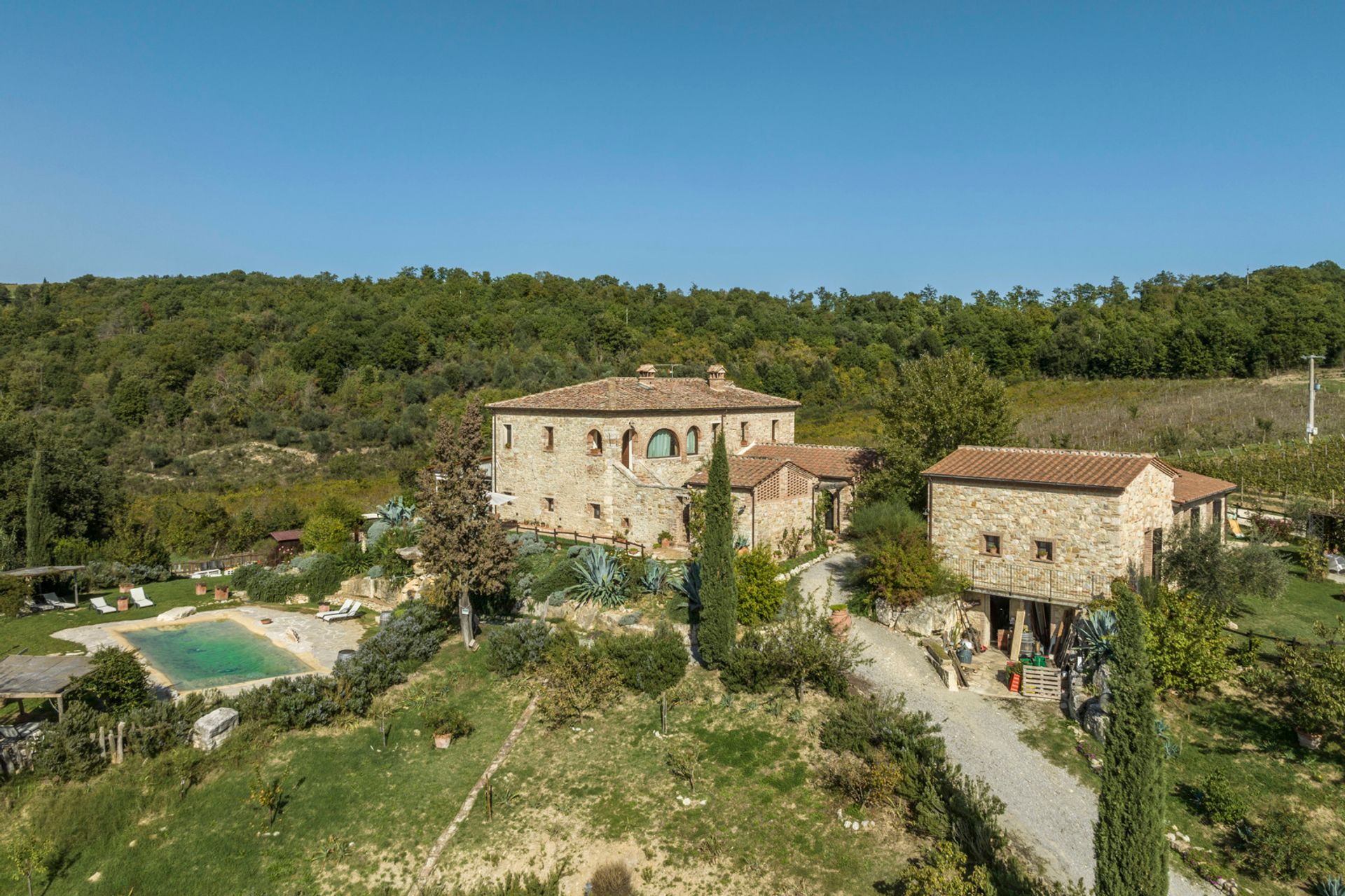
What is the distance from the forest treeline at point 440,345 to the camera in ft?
186

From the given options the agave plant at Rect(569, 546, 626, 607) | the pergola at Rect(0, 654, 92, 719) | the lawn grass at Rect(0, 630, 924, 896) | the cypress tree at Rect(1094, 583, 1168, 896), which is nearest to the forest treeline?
the agave plant at Rect(569, 546, 626, 607)

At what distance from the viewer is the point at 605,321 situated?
7388 centimetres

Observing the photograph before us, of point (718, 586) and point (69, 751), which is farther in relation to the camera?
point (718, 586)

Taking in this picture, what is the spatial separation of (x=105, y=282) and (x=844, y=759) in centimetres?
10568

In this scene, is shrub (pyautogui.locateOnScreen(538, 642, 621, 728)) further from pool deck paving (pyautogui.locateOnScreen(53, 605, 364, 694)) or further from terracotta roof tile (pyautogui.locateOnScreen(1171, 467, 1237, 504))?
terracotta roof tile (pyautogui.locateOnScreen(1171, 467, 1237, 504))


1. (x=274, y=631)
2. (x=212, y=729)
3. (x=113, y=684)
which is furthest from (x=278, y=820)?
(x=274, y=631)

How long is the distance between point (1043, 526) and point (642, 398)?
48.7 feet

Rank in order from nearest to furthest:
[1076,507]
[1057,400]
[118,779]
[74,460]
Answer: [118,779] < [1076,507] < [74,460] < [1057,400]

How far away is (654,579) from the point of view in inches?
832

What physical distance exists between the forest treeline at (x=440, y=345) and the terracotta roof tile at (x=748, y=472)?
2508 centimetres

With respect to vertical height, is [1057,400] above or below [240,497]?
above

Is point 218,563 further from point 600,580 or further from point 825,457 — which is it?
point 825,457


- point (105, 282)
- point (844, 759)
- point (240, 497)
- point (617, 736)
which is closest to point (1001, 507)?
point (844, 759)

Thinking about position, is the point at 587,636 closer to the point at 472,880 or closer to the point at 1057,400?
the point at 472,880
